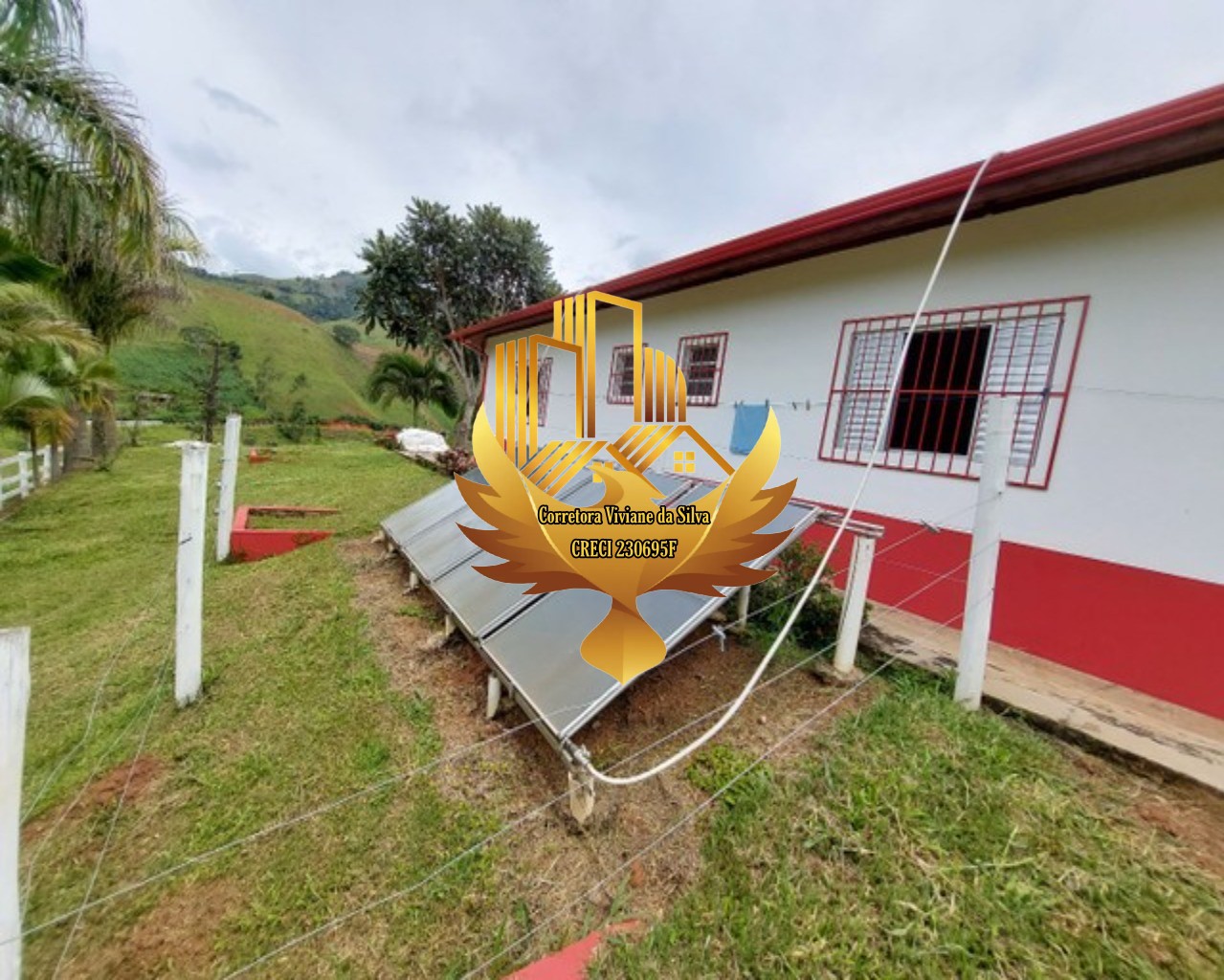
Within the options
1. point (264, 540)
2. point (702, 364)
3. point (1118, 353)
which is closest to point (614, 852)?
point (1118, 353)

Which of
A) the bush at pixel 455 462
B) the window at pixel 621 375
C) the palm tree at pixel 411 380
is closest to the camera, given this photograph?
the window at pixel 621 375

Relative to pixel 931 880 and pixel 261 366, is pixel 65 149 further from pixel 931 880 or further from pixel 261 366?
pixel 261 366

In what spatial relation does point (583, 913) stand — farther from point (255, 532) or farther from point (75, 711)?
point (255, 532)

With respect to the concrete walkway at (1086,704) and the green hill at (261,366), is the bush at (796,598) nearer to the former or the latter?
the concrete walkway at (1086,704)

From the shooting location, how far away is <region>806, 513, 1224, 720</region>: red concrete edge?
8.02 ft

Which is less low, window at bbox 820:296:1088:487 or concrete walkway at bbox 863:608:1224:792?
A: window at bbox 820:296:1088:487

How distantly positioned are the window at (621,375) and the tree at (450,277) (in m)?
7.15

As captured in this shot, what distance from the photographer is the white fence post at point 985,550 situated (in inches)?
85.1

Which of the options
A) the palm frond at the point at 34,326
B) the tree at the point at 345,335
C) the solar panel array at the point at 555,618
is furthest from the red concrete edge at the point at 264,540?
the tree at the point at 345,335

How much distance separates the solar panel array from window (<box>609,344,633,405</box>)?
3750mm

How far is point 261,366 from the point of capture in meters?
26.3

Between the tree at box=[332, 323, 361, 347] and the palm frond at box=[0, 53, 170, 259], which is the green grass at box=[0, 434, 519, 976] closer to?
the palm frond at box=[0, 53, 170, 259]

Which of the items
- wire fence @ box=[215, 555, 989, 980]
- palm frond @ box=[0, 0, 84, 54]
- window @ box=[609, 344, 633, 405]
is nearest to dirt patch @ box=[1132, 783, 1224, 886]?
wire fence @ box=[215, 555, 989, 980]

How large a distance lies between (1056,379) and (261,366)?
3254cm
